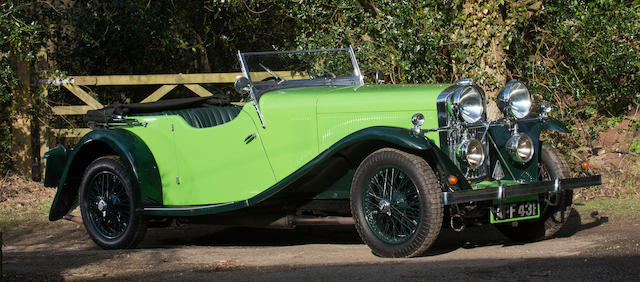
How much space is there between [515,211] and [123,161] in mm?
3140

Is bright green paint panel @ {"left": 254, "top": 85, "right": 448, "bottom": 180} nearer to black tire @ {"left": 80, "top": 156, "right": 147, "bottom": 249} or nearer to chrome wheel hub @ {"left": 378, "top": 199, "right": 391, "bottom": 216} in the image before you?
chrome wheel hub @ {"left": 378, "top": 199, "right": 391, "bottom": 216}

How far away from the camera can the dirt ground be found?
444 cm

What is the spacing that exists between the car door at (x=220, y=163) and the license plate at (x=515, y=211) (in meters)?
1.60

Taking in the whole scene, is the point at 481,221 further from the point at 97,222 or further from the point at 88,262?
the point at 97,222

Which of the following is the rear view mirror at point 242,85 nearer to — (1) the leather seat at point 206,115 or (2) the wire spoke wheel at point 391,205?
(1) the leather seat at point 206,115

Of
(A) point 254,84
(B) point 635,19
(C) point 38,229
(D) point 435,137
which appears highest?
(B) point 635,19

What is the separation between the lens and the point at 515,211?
5297 millimetres

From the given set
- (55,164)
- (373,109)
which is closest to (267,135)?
(373,109)

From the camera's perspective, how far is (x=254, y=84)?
6273 mm

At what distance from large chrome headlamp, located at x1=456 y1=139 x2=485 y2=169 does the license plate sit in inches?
12.0

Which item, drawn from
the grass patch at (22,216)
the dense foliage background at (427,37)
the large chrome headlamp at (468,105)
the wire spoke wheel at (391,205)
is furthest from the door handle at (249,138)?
the dense foliage background at (427,37)

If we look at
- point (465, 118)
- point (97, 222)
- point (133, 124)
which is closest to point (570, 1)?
point (465, 118)

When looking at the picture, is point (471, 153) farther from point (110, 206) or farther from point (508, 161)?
point (110, 206)

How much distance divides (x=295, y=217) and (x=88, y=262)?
4.87ft
